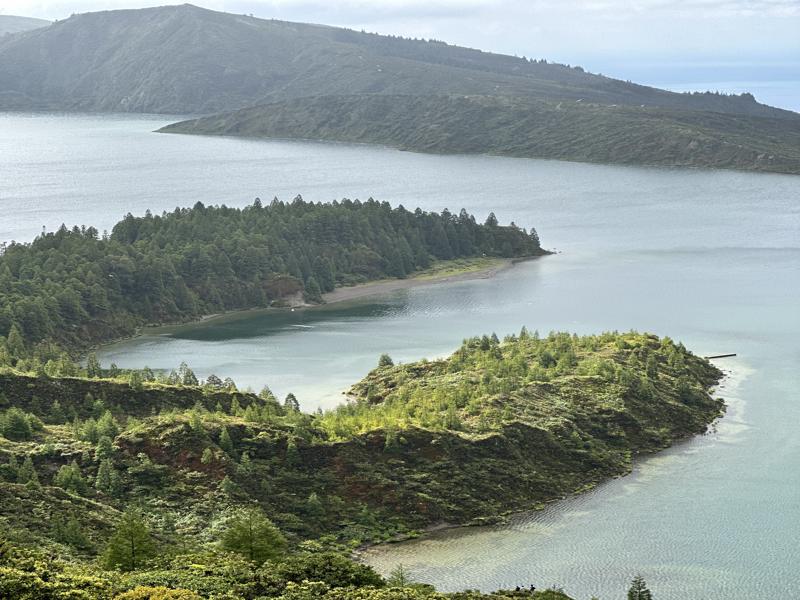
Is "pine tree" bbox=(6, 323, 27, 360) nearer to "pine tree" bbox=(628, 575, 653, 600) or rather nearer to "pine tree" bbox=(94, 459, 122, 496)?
"pine tree" bbox=(94, 459, 122, 496)

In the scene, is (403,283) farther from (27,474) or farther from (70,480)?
(27,474)

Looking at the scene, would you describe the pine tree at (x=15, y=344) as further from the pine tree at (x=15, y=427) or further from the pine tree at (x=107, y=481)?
the pine tree at (x=107, y=481)

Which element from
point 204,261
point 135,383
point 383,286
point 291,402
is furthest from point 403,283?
point 135,383

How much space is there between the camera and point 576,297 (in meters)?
155

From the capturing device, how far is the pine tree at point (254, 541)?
62.7 metres

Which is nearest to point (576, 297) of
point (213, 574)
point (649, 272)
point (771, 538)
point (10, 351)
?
point (649, 272)

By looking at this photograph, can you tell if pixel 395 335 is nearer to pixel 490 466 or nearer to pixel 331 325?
pixel 331 325

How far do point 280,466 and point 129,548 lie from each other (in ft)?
61.2

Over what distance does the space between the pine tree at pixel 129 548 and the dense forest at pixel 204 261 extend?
4324 cm

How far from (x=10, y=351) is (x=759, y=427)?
62671mm

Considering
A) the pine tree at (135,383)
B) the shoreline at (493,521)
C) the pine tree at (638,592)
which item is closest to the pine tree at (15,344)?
the pine tree at (135,383)

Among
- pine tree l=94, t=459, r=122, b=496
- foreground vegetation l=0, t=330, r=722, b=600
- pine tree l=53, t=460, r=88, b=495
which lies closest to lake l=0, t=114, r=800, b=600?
foreground vegetation l=0, t=330, r=722, b=600

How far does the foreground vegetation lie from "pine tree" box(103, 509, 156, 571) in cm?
9

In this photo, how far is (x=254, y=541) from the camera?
63156 mm
